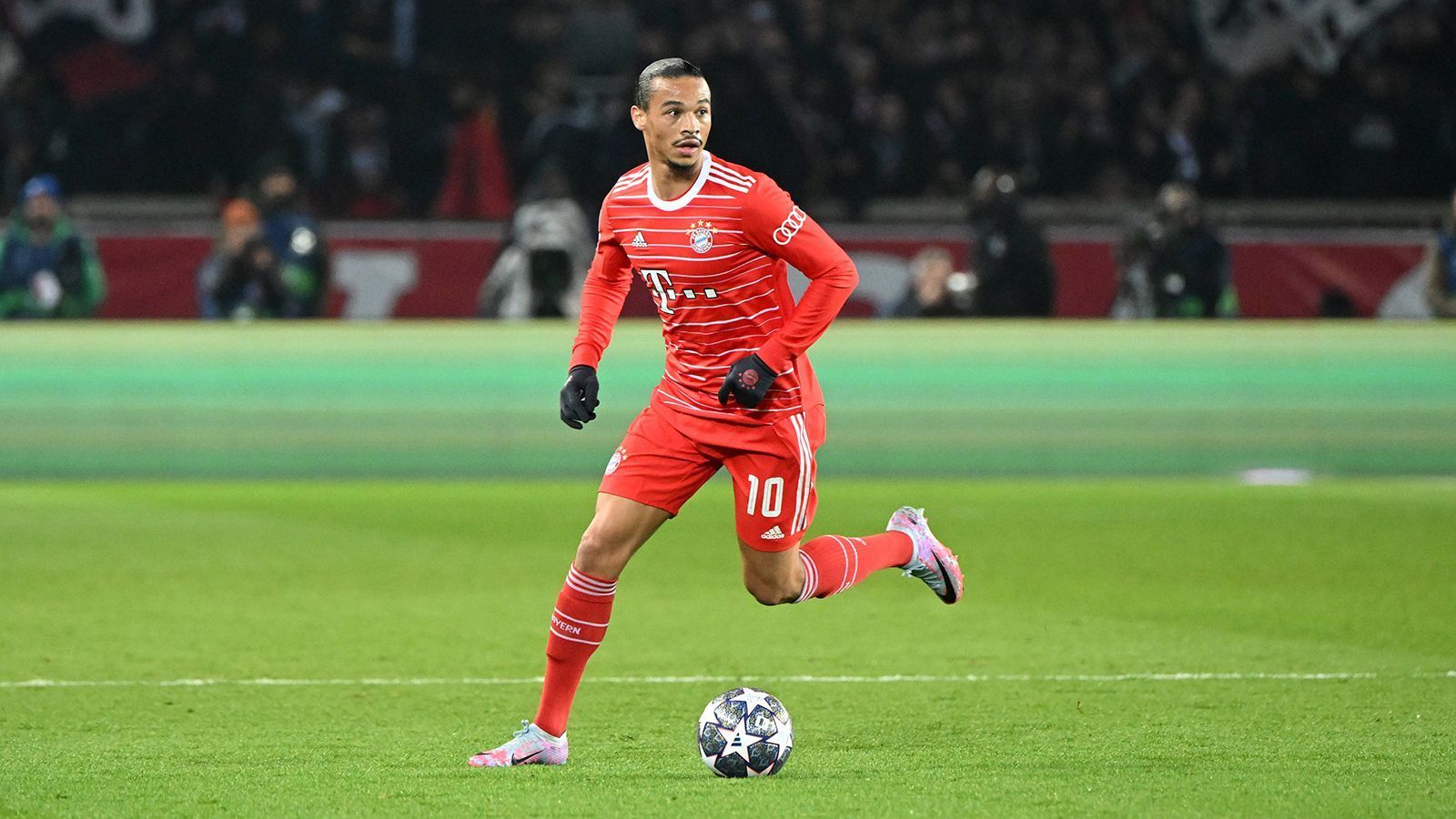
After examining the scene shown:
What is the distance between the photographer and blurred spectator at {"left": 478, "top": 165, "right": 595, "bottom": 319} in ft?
50.1

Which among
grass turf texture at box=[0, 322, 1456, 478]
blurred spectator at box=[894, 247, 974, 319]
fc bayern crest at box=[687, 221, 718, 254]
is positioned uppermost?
fc bayern crest at box=[687, 221, 718, 254]

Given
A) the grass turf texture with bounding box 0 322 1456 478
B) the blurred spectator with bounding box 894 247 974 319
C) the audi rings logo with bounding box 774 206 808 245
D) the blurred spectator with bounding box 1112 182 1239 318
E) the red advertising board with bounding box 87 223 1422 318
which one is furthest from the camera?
the red advertising board with bounding box 87 223 1422 318

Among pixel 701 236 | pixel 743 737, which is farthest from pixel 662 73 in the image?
pixel 743 737

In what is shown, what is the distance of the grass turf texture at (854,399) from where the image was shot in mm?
13695

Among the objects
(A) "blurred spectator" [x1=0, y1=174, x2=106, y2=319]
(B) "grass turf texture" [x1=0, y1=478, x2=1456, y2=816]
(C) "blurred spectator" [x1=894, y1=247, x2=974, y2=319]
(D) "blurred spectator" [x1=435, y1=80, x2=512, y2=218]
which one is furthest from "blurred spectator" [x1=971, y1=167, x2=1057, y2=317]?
(A) "blurred spectator" [x1=0, y1=174, x2=106, y2=319]

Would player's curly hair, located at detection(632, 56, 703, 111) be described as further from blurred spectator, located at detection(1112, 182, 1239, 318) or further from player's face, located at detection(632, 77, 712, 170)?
blurred spectator, located at detection(1112, 182, 1239, 318)

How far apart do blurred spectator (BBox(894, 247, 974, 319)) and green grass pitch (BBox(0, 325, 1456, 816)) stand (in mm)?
744

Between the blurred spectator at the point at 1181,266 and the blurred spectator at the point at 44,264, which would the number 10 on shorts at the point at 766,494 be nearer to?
the blurred spectator at the point at 1181,266

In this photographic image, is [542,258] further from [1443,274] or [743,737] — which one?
[743,737]

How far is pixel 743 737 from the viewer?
522 centimetres

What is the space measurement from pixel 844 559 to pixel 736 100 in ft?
37.7

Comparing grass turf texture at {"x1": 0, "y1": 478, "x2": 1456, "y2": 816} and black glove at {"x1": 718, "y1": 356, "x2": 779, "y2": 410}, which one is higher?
black glove at {"x1": 718, "y1": 356, "x2": 779, "y2": 410}

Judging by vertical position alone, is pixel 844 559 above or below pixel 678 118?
below

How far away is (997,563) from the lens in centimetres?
1012
